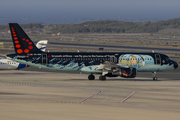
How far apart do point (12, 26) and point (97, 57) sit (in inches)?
498

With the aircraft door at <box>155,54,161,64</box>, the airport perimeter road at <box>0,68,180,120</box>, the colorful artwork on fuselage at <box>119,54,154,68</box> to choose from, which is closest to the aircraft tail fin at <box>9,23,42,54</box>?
the airport perimeter road at <box>0,68,180,120</box>

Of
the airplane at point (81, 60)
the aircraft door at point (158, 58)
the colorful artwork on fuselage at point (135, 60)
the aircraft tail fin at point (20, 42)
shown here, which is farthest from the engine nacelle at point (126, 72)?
the aircraft tail fin at point (20, 42)

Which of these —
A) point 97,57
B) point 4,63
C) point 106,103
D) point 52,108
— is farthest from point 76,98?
point 4,63

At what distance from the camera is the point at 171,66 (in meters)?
50.2

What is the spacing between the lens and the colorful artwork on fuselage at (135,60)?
48.2 m

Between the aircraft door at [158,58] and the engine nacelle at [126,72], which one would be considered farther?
the aircraft door at [158,58]

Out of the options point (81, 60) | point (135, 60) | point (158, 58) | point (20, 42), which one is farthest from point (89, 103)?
point (158, 58)

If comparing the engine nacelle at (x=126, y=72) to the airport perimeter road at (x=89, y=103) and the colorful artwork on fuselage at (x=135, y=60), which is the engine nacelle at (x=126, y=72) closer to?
the colorful artwork on fuselage at (x=135, y=60)

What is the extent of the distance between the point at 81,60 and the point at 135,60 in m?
7.71

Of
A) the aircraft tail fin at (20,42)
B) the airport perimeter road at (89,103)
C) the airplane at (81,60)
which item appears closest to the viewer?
the airport perimeter road at (89,103)

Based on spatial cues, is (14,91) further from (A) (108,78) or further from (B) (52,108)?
(A) (108,78)

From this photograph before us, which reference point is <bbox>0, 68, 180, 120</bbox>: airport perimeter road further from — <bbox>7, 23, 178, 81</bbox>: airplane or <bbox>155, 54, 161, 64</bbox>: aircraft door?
<bbox>155, 54, 161, 64</bbox>: aircraft door

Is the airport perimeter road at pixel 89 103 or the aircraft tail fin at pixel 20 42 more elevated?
the aircraft tail fin at pixel 20 42

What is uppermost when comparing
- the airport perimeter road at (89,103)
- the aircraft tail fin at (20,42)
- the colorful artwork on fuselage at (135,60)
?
the aircraft tail fin at (20,42)
